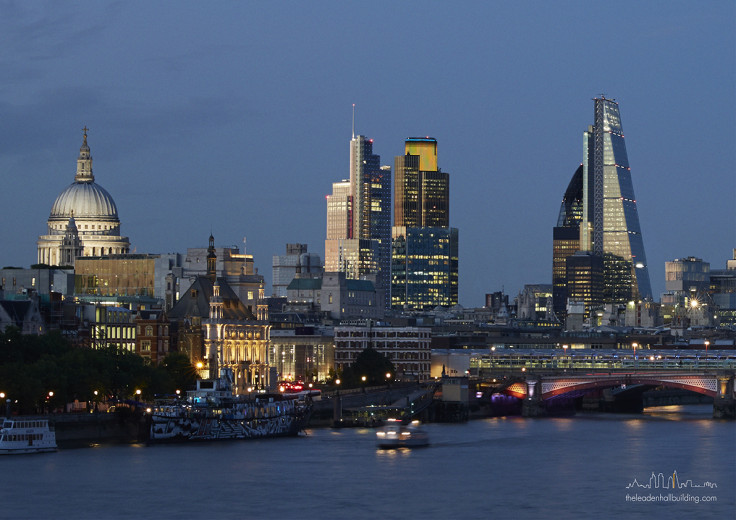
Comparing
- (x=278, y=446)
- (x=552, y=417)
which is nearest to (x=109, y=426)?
(x=278, y=446)

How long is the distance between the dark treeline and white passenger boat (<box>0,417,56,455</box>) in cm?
567

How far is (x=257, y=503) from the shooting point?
78.8m

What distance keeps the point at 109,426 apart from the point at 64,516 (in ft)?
102

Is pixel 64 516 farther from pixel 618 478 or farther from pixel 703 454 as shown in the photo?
pixel 703 454

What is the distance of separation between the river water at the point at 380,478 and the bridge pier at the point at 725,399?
70.1ft

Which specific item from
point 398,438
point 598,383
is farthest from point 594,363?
Result: point 398,438

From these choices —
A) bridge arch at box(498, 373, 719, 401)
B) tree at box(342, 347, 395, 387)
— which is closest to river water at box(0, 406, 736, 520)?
bridge arch at box(498, 373, 719, 401)

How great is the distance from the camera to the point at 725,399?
134 meters

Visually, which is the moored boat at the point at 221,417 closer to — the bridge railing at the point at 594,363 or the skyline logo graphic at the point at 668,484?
the skyline logo graphic at the point at 668,484

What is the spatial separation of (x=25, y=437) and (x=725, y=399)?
5685cm

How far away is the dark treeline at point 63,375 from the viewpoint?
104m

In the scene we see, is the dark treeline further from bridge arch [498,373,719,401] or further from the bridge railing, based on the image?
the bridge railing

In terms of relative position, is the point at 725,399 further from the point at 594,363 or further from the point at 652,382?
the point at 594,363

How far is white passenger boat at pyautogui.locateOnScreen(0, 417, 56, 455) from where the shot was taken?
95438mm
